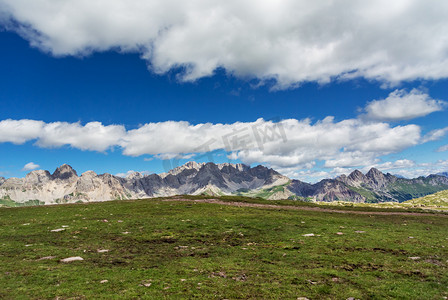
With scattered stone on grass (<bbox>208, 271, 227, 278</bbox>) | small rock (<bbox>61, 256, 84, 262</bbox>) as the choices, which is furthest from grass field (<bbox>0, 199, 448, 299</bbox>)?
small rock (<bbox>61, 256, 84, 262</bbox>)

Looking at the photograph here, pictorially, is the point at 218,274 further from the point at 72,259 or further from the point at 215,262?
the point at 72,259

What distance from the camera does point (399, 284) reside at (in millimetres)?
17094

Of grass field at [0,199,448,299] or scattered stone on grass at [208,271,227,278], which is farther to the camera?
Answer: scattered stone on grass at [208,271,227,278]

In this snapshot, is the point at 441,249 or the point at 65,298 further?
the point at 441,249

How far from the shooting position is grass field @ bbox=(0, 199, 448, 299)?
15781mm

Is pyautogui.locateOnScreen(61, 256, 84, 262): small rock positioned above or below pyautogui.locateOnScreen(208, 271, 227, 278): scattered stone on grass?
above

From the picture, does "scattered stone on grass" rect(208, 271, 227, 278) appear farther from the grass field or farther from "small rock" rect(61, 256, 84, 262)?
"small rock" rect(61, 256, 84, 262)

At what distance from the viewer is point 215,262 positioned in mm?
21828

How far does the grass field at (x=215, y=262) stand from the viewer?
51.8 ft

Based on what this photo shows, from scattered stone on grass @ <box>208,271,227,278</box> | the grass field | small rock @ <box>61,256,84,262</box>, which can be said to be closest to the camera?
the grass field

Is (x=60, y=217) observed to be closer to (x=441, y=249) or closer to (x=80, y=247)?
(x=80, y=247)

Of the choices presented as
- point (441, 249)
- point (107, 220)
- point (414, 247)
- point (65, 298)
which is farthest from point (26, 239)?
point (441, 249)

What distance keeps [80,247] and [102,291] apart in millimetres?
12795

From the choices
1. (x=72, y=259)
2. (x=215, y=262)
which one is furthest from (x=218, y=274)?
(x=72, y=259)
